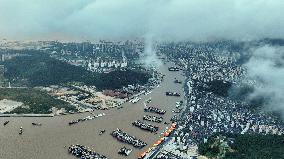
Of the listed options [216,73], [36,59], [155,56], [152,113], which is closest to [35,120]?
[152,113]

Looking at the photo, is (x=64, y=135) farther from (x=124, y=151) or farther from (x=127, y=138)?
(x=124, y=151)

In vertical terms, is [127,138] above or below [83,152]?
above

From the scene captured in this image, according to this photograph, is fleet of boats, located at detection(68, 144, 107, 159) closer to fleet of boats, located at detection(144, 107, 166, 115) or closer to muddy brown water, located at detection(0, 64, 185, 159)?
muddy brown water, located at detection(0, 64, 185, 159)

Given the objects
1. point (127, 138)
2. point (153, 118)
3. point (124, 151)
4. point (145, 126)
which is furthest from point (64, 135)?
point (153, 118)

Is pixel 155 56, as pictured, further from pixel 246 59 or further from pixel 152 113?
pixel 152 113

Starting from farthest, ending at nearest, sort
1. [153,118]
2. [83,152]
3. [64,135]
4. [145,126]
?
[153,118]
[145,126]
[64,135]
[83,152]

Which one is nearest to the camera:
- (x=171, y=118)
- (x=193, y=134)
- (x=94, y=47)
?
(x=193, y=134)

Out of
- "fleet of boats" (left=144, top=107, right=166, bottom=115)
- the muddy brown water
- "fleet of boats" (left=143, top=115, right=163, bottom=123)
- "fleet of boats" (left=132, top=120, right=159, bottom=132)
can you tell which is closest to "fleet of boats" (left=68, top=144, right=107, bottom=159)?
the muddy brown water

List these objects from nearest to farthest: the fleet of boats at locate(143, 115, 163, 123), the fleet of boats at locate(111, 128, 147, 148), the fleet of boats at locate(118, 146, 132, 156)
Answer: the fleet of boats at locate(118, 146, 132, 156)
the fleet of boats at locate(111, 128, 147, 148)
the fleet of boats at locate(143, 115, 163, 123)
